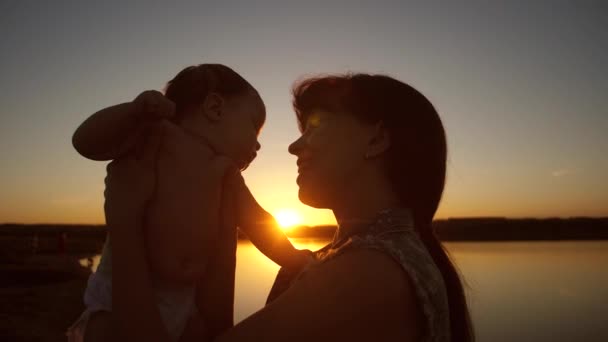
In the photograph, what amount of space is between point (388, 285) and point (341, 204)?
22.0 inches

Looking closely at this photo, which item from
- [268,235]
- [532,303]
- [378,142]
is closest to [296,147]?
[378,142]

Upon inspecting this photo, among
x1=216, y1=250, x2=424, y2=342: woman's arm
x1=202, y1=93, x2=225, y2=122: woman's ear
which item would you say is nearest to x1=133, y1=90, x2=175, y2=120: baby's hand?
x1=202, y1=93, x2=225, y2=122: woman's ear

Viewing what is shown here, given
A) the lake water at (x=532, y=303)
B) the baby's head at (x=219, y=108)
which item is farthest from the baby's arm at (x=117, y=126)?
the lake water at (x=532, y=303)

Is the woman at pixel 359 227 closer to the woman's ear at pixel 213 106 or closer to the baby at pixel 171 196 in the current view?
the baby at pixel 171 196

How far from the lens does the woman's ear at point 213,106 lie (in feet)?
7.06

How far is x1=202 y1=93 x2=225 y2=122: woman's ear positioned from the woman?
0.40 meters

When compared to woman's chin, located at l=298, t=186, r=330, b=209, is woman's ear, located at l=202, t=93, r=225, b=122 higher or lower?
higher

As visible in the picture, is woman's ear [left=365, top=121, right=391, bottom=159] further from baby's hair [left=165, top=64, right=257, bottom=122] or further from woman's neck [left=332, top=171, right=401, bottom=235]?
baby's hair [left=165, top=64, right=257, bottom=122]

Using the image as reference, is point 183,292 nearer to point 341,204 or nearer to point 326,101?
point 341,204

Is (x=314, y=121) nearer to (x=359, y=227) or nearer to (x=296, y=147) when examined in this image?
(x=296, y=147)

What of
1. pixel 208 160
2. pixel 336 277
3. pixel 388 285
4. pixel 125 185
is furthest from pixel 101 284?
pixel 388 285

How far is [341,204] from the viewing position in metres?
2.11

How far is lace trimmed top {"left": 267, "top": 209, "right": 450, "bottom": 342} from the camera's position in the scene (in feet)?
5.62

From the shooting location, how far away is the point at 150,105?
177 cm
